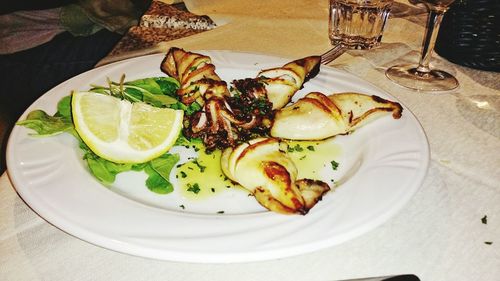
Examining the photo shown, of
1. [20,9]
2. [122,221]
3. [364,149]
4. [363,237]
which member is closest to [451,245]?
[363,237]

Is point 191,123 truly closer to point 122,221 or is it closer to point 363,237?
point 122,221

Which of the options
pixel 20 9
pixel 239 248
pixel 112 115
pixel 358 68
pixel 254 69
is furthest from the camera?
pixel 20 9

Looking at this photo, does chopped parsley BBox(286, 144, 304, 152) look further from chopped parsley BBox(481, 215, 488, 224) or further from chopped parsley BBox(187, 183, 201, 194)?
chopped parsley BBox(481, 215, 488, 224)

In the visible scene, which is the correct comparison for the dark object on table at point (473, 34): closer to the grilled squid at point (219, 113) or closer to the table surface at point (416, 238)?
the table surface at point (416, 238)

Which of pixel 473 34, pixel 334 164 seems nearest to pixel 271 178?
pixel 334 164

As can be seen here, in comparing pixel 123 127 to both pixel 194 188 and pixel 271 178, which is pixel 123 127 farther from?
pixel 271 178

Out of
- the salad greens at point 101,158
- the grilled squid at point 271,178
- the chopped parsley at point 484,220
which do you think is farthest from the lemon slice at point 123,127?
the chopped parsley at point 484,220

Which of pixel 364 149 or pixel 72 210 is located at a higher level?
pixel 72 210
